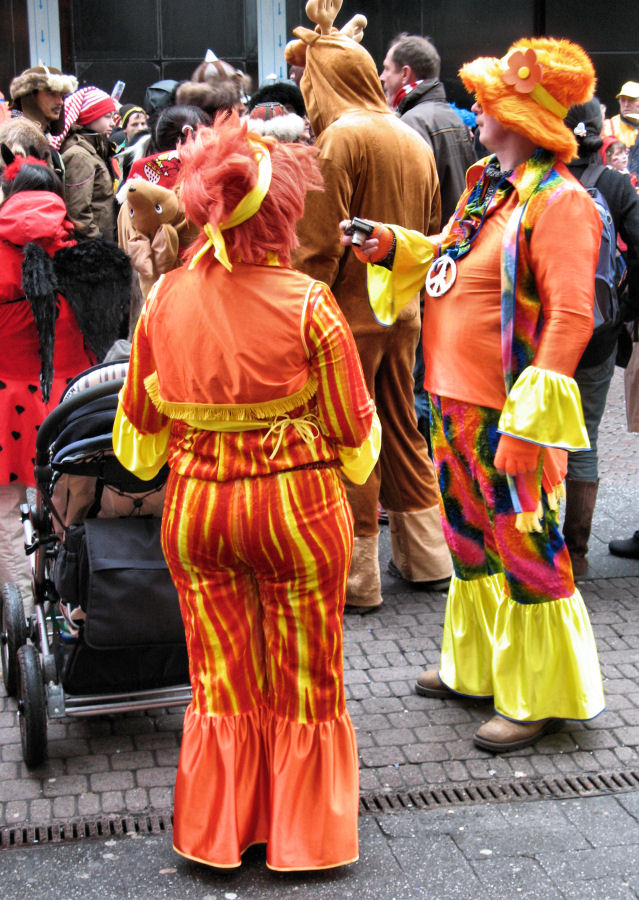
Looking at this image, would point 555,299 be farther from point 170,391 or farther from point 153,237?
point 153,237

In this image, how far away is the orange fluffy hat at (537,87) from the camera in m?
3.49

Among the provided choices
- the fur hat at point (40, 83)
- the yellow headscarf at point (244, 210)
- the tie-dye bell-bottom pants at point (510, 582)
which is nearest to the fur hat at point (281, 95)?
the fur hat at point (40, 83)

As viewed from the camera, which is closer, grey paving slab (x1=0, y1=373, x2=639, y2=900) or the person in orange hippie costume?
grey paving slab (x1=0, y1=373, x2=639, y2=900)

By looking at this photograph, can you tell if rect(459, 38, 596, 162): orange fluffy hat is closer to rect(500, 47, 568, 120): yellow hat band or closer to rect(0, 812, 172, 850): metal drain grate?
rect(500, 47, 568, 120): yellow hat band

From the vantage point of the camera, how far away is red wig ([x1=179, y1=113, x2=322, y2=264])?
285 centimetres

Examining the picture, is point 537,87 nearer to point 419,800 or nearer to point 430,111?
point 419,800

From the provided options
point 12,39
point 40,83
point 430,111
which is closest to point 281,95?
point 430,111

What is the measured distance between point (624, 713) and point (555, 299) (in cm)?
166

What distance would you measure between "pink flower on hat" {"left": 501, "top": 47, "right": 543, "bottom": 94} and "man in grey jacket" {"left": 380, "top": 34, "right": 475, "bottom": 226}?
257 centimetres

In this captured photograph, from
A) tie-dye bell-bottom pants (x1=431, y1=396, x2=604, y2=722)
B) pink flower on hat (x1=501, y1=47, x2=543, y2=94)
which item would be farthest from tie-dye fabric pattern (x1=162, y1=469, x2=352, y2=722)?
pink flower on hat (x1=501, y1=47, x2=543, y2=94)

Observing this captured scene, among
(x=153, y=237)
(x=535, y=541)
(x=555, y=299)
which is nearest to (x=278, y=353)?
(x=555, y=299)

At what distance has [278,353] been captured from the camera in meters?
2.90

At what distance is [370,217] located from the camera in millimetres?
4902

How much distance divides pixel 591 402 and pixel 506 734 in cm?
196
